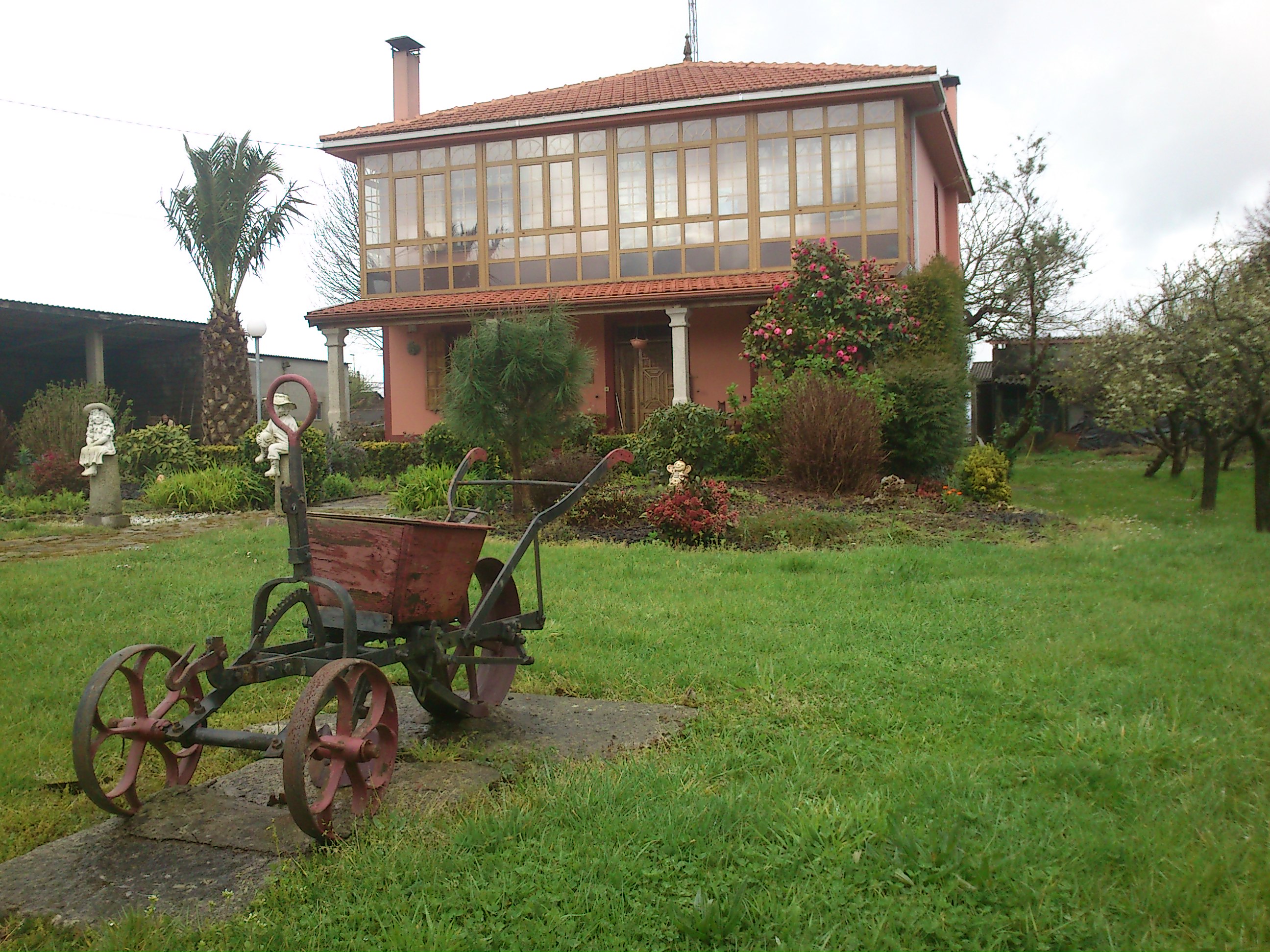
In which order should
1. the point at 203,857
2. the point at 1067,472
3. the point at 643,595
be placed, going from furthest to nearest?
Result: the point at 1067,472
the point at 643,595
the point at 203,857

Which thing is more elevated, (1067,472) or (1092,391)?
(1092,391)

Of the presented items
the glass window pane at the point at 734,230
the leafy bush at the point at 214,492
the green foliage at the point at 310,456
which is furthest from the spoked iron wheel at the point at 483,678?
the glass window pane at the point at 734,230

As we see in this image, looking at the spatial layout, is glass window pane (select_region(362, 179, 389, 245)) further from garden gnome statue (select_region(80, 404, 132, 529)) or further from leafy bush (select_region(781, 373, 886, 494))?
leafy bush (select_region(781, 373, 886, 494))

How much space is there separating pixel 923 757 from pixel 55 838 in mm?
2973

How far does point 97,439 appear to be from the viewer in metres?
12.2

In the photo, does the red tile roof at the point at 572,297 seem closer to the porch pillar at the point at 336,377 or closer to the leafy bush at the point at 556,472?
the porch pillar at the point at 336,377

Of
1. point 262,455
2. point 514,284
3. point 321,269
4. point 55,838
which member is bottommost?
Result: point 55,838

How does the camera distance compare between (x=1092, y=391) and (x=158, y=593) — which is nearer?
(x=158, y=593)

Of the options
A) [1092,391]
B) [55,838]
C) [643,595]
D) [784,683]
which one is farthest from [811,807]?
[1092,391]

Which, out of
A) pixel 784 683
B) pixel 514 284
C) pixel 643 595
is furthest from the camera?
pixel 514 284

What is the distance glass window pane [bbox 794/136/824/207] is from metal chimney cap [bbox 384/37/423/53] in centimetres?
983

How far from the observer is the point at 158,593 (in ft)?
22.4

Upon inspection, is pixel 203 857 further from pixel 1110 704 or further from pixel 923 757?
pixel 1110 704

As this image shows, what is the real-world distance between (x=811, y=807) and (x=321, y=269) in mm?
33185
